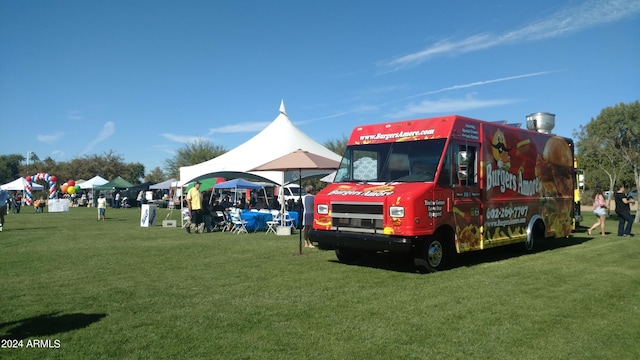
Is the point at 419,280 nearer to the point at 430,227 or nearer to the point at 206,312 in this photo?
the point at 430,227

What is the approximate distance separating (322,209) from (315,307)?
3318 mm

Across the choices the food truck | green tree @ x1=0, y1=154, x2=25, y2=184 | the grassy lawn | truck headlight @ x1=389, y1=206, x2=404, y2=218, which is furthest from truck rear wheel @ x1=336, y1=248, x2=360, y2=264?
green tree @ x1=0, y1=154, x2=25, y2=184

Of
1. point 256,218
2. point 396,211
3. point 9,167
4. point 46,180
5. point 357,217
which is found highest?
→ point 9,167

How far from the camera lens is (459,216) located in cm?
880

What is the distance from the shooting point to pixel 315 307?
19.8ft

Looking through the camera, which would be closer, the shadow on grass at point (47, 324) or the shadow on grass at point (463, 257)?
the shadow on grass at point (47, 324)

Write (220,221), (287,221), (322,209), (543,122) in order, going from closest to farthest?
(322,209), (543,122), (287,221), (220,221)

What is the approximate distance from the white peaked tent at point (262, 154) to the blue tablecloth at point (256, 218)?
283 cm

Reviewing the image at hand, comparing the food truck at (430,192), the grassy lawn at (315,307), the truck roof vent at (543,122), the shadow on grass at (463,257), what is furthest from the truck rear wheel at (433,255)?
the truck roof vent at (543,122)

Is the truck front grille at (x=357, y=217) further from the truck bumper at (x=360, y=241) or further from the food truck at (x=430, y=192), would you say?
the truck bumper at (x=360, y=241)

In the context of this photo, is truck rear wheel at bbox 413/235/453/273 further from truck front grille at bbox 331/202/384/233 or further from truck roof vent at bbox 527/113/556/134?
truck roof vent at bbox 527/113/556/134

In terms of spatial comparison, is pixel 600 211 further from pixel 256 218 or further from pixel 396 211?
pixel 256 218

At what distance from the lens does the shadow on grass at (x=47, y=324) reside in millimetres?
4926

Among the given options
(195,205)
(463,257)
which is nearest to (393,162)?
(463,257)
